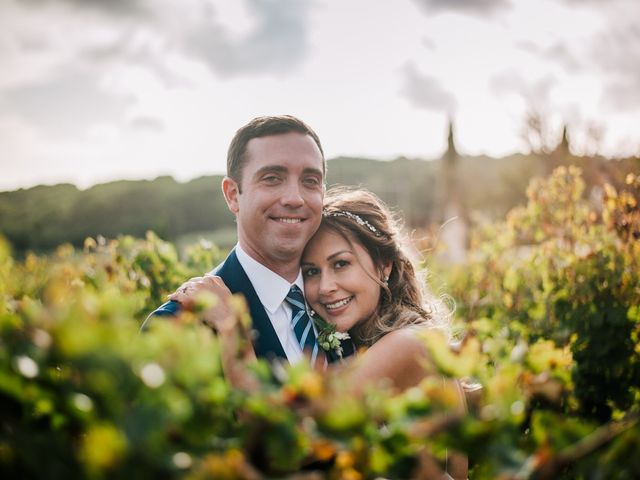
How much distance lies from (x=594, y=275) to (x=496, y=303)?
4.65 feet

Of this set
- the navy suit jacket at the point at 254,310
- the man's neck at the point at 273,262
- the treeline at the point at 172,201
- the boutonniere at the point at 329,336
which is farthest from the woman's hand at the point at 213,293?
the treeline at the point at 172,201

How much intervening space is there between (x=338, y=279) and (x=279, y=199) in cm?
69

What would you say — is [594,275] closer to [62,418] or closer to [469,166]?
[62,418]

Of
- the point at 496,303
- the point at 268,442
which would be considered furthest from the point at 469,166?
the point at 268,442

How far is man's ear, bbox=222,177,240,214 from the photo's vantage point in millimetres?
3638

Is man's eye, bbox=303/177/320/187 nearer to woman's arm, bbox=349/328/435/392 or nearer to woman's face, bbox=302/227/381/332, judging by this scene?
woman's face, bbox=302/227/381/332

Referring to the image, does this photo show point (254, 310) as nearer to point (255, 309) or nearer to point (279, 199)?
point (255, 309)

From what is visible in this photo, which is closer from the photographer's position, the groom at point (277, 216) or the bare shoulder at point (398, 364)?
the bare shoulder at point (398, 364)

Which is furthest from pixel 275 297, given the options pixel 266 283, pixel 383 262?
pixel 383 262

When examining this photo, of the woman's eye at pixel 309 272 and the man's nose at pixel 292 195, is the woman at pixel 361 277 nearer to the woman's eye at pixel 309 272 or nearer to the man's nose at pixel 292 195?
the woman's eye at pixel 309 272

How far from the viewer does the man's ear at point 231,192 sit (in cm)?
364

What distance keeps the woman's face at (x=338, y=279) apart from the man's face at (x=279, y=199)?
0.51 feet

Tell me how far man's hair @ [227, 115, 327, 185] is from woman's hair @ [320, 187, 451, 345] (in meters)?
0.37

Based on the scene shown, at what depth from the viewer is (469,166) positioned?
61375mm
